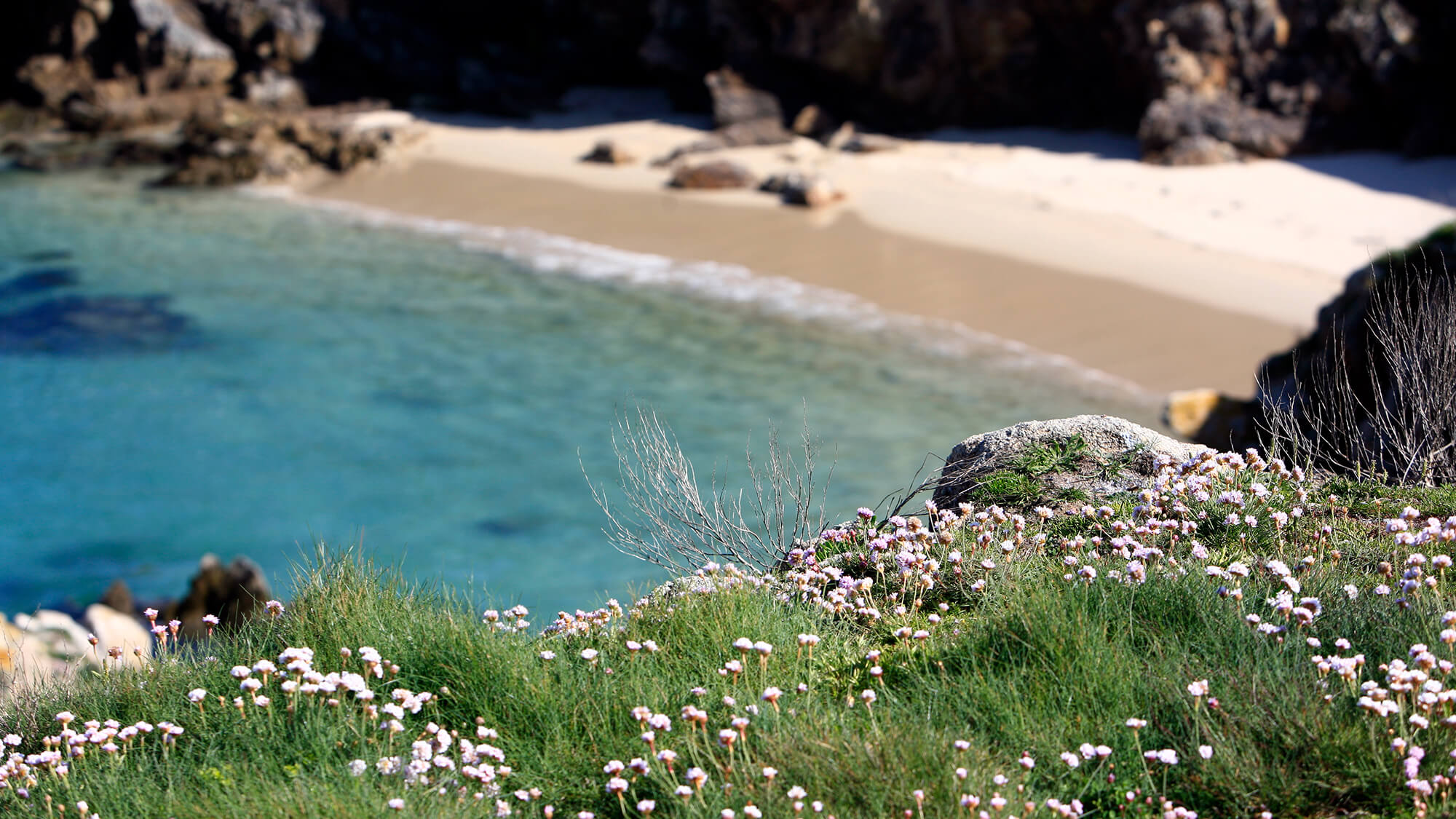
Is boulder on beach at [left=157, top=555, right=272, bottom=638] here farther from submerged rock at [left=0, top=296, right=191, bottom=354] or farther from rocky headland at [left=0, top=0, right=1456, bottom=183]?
rocky headland at [left=0, top=0, right=1456, bottom=183]

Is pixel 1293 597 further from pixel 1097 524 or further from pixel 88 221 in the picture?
pixel 88 221

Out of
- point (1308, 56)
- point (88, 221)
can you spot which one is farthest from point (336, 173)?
point (1308, 56)

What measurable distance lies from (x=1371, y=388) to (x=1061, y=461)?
4.97 meters

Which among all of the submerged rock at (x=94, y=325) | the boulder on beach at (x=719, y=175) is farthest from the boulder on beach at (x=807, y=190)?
the submerged rock at (x=94, y=325)

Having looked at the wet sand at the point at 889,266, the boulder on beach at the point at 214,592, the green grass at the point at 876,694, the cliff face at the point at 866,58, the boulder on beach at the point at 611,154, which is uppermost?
the cliff face at the point at 866,58

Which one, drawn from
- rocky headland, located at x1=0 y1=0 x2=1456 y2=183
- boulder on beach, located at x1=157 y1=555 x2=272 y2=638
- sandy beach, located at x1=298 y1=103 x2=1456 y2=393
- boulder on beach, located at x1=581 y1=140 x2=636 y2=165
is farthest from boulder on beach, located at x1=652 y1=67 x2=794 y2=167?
boulder on beach, located at x1=157 y1=555 x2=272 y2=638

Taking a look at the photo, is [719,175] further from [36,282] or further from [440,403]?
[36,282]

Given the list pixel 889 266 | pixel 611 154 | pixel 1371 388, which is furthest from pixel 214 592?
pixel 611 154

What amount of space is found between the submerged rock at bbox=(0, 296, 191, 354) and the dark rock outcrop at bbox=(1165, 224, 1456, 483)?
12.5 m

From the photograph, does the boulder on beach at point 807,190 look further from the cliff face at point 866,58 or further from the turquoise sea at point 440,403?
the cliff face at point 866,58

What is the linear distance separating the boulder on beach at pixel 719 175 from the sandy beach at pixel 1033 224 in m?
0.25

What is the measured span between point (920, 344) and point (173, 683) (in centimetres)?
1104

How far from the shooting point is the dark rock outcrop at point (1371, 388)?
4.84 metres

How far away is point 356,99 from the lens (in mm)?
30391
